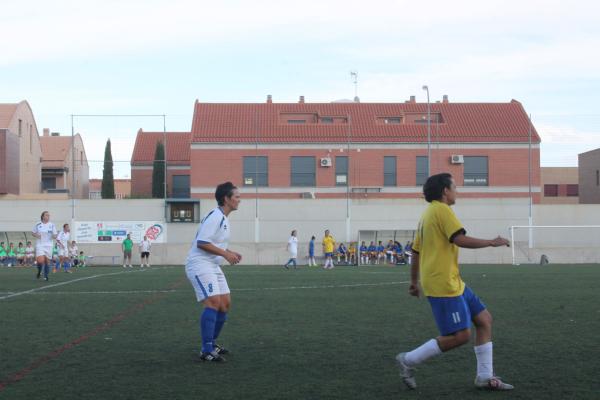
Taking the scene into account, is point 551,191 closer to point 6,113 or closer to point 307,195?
point 307,195

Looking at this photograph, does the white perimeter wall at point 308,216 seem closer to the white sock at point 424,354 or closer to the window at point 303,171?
the window at point 303,171

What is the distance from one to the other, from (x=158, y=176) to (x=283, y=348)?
4441 centimetres

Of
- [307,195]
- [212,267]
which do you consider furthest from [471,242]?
[307,195]

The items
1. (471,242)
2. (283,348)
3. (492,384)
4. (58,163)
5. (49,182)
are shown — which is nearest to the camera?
(471,242)

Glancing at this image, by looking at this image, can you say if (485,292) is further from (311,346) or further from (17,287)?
(17,287)

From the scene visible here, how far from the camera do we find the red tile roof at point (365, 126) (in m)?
50.5

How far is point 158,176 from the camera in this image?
173 ft

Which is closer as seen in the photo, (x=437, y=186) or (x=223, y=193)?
(x=437, y=186)

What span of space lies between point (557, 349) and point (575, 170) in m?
67.3

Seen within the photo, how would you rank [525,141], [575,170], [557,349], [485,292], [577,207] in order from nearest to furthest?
[557,349] < [485,292] < [577,207] < [525,141] < [575,170]

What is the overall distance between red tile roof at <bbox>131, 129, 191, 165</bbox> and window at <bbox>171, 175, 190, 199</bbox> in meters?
1.07

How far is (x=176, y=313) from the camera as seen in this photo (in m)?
13.4

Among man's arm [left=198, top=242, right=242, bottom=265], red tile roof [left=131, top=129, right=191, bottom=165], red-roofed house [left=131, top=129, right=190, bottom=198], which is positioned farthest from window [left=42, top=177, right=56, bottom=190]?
man's arm [left=198, top=242, right=242, bottom=265]

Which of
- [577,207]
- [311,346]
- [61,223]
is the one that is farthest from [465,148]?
[311,346]
